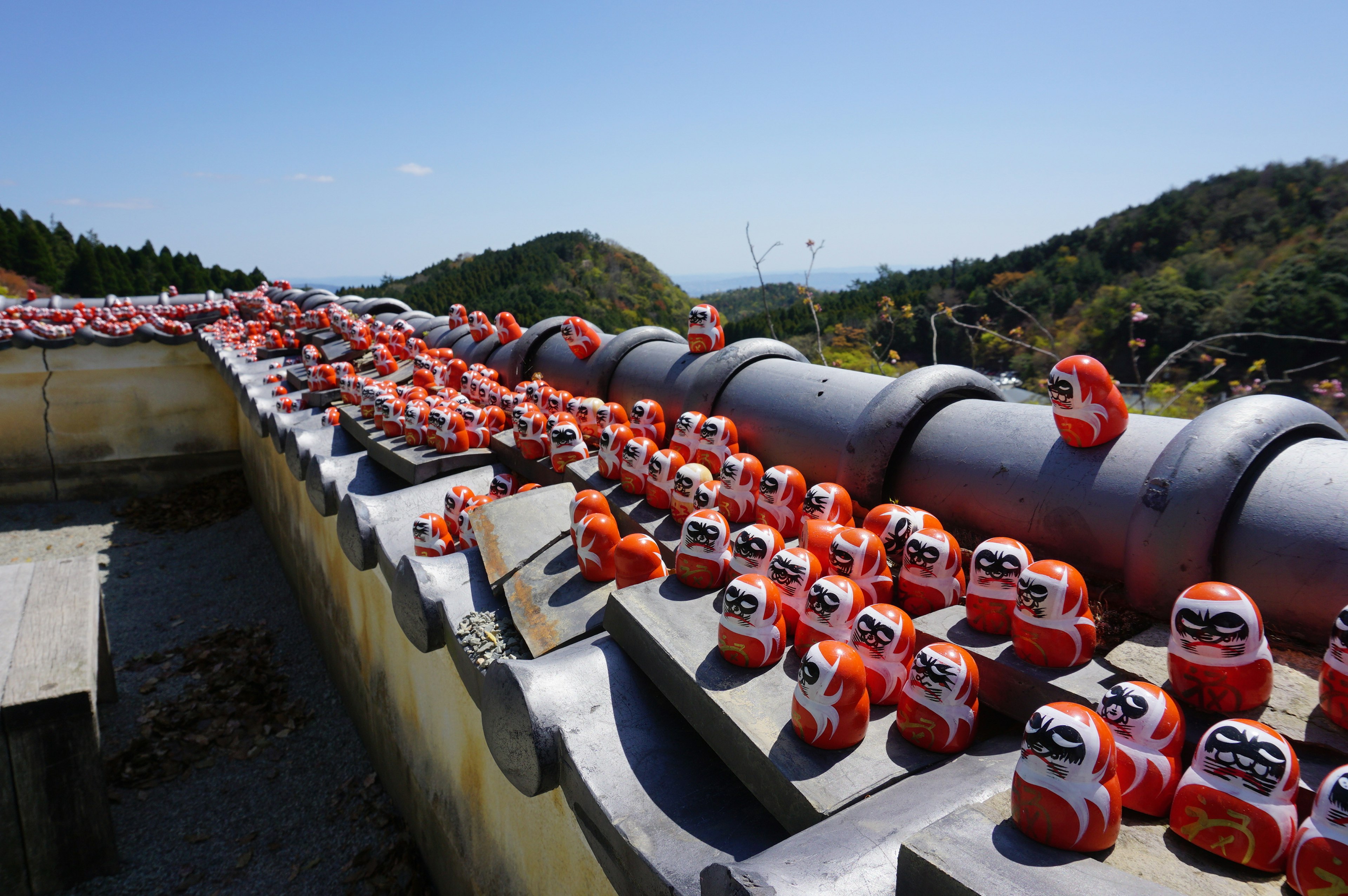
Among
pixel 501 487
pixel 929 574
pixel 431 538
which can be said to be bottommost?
pixel 431 538

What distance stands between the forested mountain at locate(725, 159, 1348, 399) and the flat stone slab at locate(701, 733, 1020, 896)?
9068mm

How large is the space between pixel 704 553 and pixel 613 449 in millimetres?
1512

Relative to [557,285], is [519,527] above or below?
below

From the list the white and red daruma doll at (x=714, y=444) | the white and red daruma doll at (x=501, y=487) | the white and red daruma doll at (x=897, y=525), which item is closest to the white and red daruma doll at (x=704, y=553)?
the white and red daruma doll at (x=897, y=525)

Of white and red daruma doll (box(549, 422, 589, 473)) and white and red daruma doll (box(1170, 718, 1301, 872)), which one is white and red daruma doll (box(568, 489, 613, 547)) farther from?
white and red daruma doll (box(1170, 718, 1301, 872))

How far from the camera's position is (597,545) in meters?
3.70

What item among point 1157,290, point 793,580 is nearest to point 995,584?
point 793,580

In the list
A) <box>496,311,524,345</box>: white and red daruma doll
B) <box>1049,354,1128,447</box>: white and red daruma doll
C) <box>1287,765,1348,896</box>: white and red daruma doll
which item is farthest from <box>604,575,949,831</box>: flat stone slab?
<box>496,311,524,345</box>: white and red daruma doll

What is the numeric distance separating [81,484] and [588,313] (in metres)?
30.3

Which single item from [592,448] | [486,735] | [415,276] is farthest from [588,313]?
[486,735]

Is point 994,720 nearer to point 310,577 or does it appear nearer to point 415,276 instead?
point 310,577

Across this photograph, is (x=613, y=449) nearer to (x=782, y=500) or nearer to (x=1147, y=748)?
(x=782, y=500)

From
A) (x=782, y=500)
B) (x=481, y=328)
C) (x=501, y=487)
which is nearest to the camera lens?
(x=782, y=500)

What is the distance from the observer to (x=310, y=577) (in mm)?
8742
